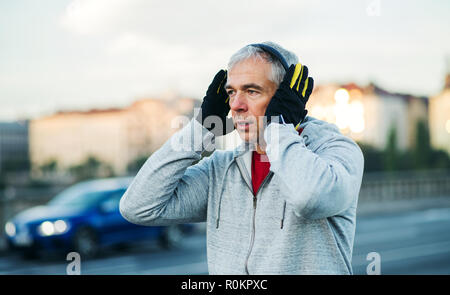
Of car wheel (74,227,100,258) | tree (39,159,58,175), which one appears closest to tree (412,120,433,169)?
car wheel (74,227,100,258)

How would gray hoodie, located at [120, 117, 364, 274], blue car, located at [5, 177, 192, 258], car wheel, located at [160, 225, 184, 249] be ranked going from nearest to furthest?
gray hoodie, located at [120, 117, 364, 274]
blue car, located at [5, 177, 192, 258]
car wheel, located at [160, 225, 184, 249]

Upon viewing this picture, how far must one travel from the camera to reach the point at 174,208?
200cm

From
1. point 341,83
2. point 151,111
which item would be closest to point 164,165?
point 341,83

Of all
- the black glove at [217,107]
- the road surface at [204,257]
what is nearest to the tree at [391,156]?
the road surface at [204,257]

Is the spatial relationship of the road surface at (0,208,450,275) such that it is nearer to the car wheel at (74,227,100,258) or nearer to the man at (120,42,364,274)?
the car wheel at (74,227,100,258)

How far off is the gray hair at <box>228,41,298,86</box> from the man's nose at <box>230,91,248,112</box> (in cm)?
11

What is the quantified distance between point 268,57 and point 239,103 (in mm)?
192

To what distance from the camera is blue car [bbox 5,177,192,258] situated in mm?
9836

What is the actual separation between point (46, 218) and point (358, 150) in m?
9.07

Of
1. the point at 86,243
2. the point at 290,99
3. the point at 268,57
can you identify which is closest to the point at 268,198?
the point at 290,99

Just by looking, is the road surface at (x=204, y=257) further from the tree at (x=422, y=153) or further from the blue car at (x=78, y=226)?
the tree at (x=422, y=153)

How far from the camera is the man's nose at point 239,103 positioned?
6.13 ft

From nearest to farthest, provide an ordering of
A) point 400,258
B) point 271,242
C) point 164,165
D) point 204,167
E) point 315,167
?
point 315,167 < point 271,242 < point 164,165 < point 204,167 < point 400,258
